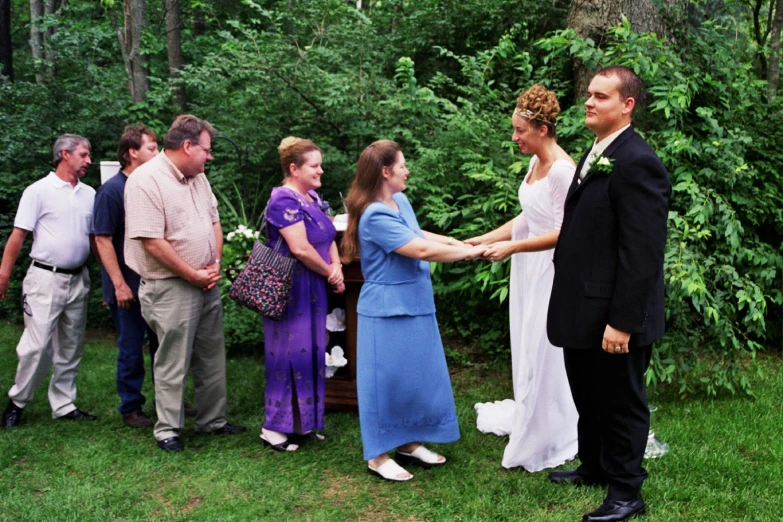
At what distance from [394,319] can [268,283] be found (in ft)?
2.74

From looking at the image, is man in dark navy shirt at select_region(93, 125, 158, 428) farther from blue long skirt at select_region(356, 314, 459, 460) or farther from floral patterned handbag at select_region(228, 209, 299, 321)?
blue long skirt at select_region(356, 314, 459, 460)

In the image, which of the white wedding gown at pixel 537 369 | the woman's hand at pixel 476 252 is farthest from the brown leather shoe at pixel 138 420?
the woman's hand at pixel 476 252

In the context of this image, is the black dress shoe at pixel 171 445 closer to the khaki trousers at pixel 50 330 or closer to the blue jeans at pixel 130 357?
the blue jeans at pixel 130 357

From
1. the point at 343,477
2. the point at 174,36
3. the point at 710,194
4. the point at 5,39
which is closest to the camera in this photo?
the point at 343,477

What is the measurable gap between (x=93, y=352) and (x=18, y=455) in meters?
2.87

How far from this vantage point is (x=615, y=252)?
290cm

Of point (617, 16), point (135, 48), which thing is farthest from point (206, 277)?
point (135, 48)

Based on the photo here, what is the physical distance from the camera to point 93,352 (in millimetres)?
7020

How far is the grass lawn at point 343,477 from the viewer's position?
3.38 meters

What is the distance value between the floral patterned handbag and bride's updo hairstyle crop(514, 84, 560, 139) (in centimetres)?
154

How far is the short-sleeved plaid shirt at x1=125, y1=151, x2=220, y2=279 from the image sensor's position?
12.9ft

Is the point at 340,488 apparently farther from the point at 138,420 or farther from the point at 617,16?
the point at 617,16

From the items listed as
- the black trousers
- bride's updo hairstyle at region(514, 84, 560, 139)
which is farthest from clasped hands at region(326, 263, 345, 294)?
the black trousers

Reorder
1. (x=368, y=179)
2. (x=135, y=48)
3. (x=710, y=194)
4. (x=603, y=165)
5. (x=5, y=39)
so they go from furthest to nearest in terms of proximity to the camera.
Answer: (x=5, y=39)
(x=135, y=48)
(x=710, y=194)
(x=368, y=179)
(x=603, y=165)
